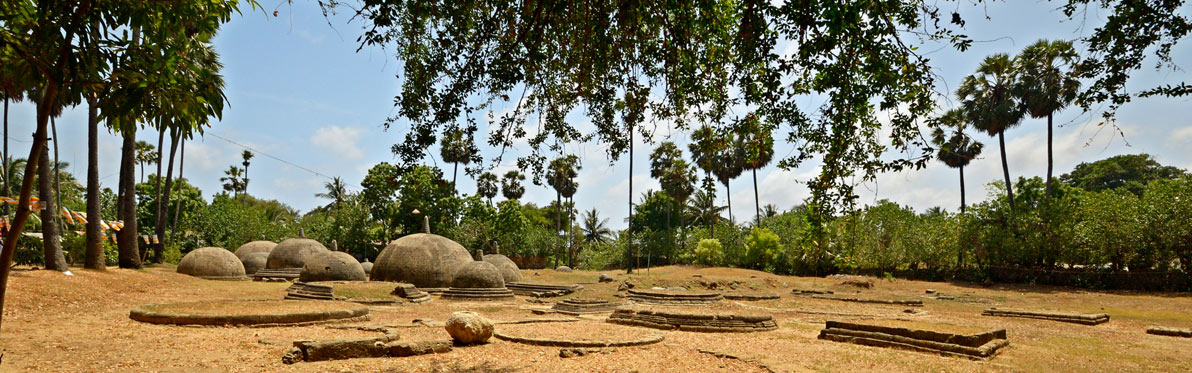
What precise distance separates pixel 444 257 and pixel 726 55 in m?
20.5

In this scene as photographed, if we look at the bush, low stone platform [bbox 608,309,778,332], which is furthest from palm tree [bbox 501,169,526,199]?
low stone platform [bbox 608,309,778,332]

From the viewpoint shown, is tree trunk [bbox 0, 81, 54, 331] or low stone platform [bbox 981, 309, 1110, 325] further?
low stone platform [bbox 981, 309, 1110, 325]

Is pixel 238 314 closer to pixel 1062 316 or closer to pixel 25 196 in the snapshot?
pixel 25 196

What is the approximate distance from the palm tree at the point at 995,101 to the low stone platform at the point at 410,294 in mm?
25475

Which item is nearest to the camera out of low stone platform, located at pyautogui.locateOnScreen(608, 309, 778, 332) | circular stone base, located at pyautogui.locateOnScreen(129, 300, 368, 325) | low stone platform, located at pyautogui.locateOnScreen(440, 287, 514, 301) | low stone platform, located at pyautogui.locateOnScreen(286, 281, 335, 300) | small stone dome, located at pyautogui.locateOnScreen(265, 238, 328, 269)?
circular stone base, located at pyautogui.locateOnScreen(129, 300, 368, 325)

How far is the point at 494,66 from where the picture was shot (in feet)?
20.9

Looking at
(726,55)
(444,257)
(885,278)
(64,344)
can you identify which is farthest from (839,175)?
(885,278)

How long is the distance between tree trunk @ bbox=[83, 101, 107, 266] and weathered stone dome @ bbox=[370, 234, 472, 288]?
8653mm

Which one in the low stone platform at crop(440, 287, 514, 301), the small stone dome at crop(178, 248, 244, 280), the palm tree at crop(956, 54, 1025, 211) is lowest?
the low stone platform at crop(440, 287, 514, 301)

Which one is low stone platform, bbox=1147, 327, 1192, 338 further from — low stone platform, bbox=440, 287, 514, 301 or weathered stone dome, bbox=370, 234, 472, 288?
weathered stone dome, bbox=370, 234, 472, 288

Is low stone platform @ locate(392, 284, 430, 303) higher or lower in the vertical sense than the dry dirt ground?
higher

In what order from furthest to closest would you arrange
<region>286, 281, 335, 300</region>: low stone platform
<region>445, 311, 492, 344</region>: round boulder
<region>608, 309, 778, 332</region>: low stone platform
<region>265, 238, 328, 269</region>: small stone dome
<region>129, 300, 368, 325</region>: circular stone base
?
1. <region>265, 238, 328, 269</region>: small stone dome
2. <region>286, 281, 335, 300</region>: low stone platform
3. <region>608, 309, 778, 332</region>: low stone platform
4. <region>129, 300, 368, 325</region>: circular stone base
5. <region>445, 311, 492, 344</region>: round boulder

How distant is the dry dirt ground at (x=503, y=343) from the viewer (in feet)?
29.0

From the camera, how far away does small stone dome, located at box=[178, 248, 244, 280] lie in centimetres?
2628
